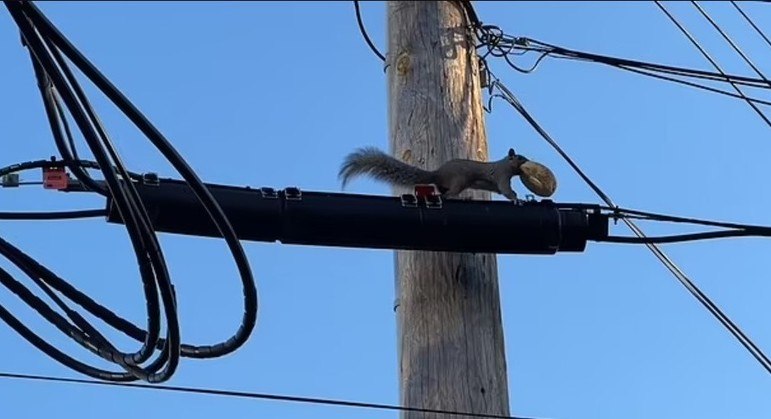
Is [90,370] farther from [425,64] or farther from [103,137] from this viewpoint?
[425,64]

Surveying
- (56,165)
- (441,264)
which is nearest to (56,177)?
(56,165)

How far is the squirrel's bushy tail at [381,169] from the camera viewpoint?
167 inches

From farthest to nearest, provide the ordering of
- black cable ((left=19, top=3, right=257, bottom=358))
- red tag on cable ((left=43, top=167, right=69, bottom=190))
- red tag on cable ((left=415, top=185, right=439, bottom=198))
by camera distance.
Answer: red tag on cable ((left=415, top=185, right=439, bottom=198))
red tag on cable ((left=43, top=167, right=69, bottom=190))
black cable ((left=19, top=3, right=257, bottom=358))

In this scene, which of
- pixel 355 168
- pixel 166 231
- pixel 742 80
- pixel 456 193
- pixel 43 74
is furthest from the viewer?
pixel 742 80

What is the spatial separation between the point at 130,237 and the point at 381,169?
1034 mm

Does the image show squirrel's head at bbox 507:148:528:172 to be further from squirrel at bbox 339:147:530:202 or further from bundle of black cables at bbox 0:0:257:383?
bundle of black cables at bbox 0:0:257:383

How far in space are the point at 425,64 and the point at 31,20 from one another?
175 cm

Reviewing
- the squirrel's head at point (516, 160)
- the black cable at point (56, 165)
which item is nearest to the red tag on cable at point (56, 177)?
the black cable at point (56, 165)

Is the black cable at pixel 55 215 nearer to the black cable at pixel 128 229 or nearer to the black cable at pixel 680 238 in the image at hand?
the black cable at pixel 128 229

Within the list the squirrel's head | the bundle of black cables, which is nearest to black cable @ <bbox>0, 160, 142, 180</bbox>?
the bundle of black cables

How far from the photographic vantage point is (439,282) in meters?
4.04

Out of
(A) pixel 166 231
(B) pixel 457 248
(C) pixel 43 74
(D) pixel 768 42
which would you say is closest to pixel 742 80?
(D) pixel 768 42

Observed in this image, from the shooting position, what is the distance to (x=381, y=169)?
4324 mm

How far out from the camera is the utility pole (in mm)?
3830
